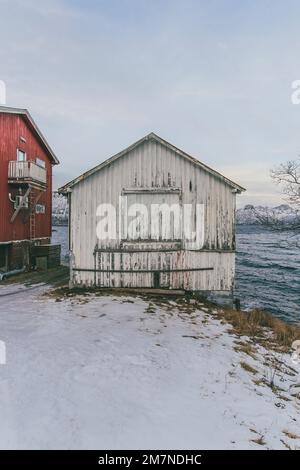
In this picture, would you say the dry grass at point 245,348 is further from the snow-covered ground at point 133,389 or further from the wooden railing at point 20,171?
the wooden railing at point 20,171

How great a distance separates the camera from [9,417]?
4969 mm

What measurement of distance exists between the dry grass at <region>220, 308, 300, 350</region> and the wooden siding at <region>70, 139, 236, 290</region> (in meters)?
2.57

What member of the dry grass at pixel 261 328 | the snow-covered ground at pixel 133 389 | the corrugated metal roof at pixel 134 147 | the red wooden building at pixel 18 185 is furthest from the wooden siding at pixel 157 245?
the red wooden building at pixel 18 185

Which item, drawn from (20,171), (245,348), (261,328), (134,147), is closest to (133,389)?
→ (245,348)

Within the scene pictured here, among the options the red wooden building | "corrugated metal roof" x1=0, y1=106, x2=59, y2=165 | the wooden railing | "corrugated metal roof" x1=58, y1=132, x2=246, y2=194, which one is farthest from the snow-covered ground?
"corrugated metal roof" x1=0, y1=106, x2=59, y2=165

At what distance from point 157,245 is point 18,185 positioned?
12742 mm

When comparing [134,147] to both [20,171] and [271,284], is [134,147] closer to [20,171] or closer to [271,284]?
[20,171]

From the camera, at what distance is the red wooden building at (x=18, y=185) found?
809 inches

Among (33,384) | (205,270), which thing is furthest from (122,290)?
(33,384)

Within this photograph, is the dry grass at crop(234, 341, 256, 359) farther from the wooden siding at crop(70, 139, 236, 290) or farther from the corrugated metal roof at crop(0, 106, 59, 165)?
the corrugated metal roof at crop(0, 106, 59, 165)

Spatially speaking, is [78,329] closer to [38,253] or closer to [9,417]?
[9,417]

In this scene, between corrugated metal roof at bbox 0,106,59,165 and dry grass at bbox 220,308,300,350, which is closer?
dry grass at bbox 220,308,300,350

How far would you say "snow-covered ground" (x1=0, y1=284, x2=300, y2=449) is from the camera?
4.77 meters

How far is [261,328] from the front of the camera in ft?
38.1
